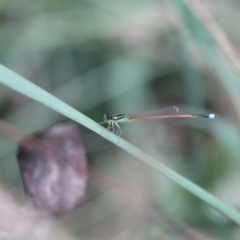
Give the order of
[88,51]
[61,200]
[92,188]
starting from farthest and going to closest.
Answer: [88,51] → [92,188] → [61,200]

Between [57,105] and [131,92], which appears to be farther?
[131,92]

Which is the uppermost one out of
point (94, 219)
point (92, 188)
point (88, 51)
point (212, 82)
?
point (88, 51)

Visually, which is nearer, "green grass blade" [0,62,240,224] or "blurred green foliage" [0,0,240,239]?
"green grass blade" [0,62,240,224]

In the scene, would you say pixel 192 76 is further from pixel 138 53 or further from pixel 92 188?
pixel 92 188

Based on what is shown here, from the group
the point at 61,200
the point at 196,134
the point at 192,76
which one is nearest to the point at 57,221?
the point at 61,200

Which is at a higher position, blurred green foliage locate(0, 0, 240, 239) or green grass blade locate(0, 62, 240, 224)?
blurred green foliage locate(0, 0, 240, 239)

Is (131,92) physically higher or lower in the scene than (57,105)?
higher

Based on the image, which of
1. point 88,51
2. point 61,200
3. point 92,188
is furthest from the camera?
point 88,51

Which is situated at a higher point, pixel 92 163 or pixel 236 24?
pixel 236 24

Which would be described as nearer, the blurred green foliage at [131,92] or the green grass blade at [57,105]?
the green grass blade at [57,105]

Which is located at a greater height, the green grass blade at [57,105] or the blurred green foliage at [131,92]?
the blurred green foliage at [131,92]

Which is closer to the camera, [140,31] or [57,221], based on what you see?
[57,221]
